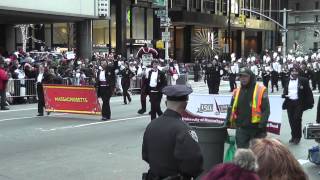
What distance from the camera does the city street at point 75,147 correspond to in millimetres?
9164

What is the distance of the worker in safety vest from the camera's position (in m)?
8.03

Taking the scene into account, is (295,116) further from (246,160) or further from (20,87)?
(20,87)

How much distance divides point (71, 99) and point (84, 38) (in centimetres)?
1756

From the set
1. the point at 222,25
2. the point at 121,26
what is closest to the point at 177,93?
the point at 121,26

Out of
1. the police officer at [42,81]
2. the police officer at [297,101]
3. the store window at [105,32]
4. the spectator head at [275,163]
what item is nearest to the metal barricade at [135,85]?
the police officer at [42,81]

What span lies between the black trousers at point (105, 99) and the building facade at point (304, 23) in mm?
105822

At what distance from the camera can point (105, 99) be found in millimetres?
16719

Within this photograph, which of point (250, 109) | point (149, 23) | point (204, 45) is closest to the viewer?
point (250, 109)

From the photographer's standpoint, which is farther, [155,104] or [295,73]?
[155,104]

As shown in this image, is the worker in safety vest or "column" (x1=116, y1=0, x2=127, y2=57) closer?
the worker in safety vest

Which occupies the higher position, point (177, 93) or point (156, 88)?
point (177, 93)

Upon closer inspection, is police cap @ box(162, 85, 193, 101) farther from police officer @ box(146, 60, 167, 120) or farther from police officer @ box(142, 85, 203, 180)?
police officer @ box(146, 60, 167, 120)

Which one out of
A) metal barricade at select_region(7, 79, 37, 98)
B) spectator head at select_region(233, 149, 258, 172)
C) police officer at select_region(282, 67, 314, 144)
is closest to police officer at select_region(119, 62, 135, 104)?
metal barricade at select_region(7, 79, 37, 98)

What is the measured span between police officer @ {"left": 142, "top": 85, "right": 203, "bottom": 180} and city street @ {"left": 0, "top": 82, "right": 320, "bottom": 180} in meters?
4.11
